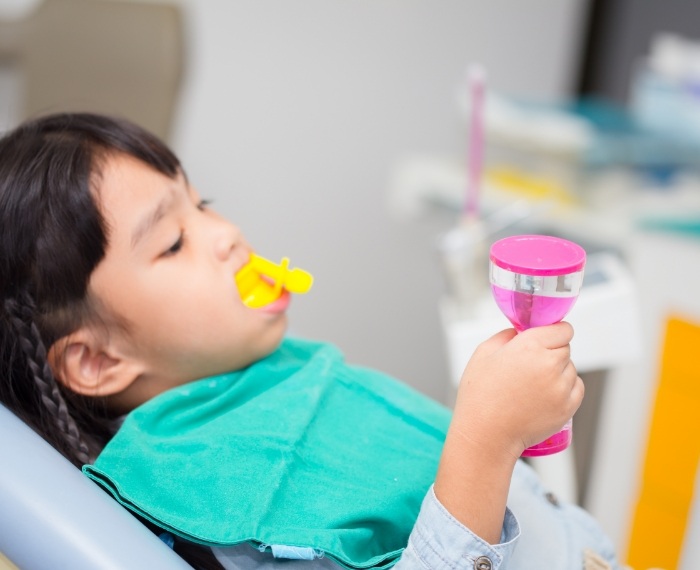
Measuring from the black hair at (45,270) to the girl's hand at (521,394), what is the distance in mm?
269

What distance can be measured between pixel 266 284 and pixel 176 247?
91mm

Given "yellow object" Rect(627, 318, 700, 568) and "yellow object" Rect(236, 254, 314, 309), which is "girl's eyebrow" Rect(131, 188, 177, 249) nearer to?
"yellow object" Rect(236, 254, 314, 309)

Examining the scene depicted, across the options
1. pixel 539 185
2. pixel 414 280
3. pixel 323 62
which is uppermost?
pixel 323 62

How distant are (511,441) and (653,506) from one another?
2.75ft

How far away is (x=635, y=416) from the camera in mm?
1411

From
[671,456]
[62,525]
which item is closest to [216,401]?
[62,525]

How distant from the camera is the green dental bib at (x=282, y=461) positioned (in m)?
0.65

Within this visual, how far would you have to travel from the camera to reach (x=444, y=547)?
1.92 feet

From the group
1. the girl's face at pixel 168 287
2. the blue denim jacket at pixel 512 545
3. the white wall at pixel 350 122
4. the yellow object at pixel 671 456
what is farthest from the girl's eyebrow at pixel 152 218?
the white wall at pixel 350 122

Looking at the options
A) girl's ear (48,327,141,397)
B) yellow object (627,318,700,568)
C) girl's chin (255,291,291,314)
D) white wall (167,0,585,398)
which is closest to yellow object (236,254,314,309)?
girl's chin (255,291,291,314)

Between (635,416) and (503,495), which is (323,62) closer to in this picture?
(635,416)

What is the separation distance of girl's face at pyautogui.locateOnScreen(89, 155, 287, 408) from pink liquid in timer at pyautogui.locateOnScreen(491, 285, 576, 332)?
269 mm

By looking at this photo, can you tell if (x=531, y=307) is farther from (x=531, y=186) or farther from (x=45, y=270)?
(x=531, y=186)

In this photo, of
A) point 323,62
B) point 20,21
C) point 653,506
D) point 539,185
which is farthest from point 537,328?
point 323,62
